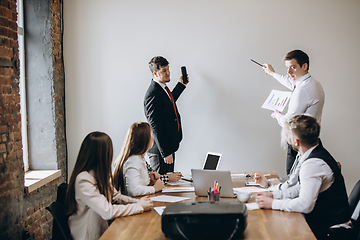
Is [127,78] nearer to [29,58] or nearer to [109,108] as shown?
[109,108]

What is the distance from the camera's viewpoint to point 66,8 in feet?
13.9

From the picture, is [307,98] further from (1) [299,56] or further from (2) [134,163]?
(2) [134,163]

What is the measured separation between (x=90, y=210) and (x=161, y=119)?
5.46ft

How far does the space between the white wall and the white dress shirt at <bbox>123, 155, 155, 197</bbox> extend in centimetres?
185

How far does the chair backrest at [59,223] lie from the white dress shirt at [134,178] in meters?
0.51

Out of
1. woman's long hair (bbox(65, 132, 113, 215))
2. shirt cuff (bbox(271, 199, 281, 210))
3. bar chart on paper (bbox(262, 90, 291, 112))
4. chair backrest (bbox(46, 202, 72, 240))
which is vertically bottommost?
chair backrest (bbox(46, 202, 72, 240))

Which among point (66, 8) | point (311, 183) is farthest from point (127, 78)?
point (311, 183)

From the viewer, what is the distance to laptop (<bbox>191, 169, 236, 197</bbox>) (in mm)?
2303

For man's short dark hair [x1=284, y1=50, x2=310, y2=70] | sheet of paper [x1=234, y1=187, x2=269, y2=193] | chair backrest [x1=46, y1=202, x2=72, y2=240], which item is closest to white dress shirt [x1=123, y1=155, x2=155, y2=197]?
chair backrest [x1=46, y1=202, x2=72, y2=240]

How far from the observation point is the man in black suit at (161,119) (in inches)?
139

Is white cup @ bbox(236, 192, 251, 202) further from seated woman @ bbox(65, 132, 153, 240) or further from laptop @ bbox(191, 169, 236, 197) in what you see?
seated woman @ bbox(65, 132, 153, 240)

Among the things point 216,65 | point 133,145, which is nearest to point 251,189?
point 133,145

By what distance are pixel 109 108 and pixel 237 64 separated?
1684 millimetres

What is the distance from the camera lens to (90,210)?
2.10 meters
